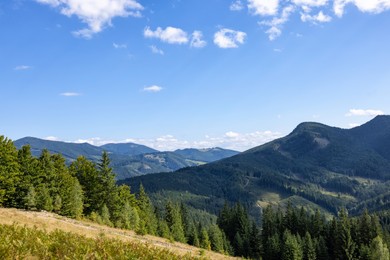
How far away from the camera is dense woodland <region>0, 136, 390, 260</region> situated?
6209 cm

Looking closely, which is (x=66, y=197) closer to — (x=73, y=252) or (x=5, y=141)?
(x=5, y=141)

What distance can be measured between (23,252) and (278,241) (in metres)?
110

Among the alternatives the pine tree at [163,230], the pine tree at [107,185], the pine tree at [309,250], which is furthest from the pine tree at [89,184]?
the pine tree at [309,250]

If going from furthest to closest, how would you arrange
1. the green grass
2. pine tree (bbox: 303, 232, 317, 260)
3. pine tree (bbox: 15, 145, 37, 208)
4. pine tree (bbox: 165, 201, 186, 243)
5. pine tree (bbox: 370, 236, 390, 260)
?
pine tree (bbox: 165, 201, 186, 243) < pine tree (bbox: 303, 232, 317, 260) < pine tree (bbox: 370, 236, 390, 260) < pine tree (bbox: 15, 145, 37, 208) < the green grass

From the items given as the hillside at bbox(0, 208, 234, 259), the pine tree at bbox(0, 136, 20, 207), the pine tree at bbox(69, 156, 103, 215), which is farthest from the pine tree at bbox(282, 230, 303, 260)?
the pine tree at bbox(0, 136, 20, 207)

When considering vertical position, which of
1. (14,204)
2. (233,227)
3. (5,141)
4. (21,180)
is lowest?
→ (233,227)

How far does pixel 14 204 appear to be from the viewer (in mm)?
61031

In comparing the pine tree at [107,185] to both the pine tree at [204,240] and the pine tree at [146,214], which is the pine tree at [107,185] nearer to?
the pine tree at [146,214]

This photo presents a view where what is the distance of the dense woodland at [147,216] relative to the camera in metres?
62.1

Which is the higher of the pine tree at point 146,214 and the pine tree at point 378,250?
the pine tree at point 146,214

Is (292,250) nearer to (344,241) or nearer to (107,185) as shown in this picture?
(344,241)

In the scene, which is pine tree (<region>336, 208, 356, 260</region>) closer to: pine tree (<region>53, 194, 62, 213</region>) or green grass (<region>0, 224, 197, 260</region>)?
pine tree (<region>53, 194, 62, 213</region>)

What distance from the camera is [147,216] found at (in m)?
109

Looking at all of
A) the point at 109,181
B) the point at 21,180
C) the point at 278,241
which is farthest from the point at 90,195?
the point at 278,241
